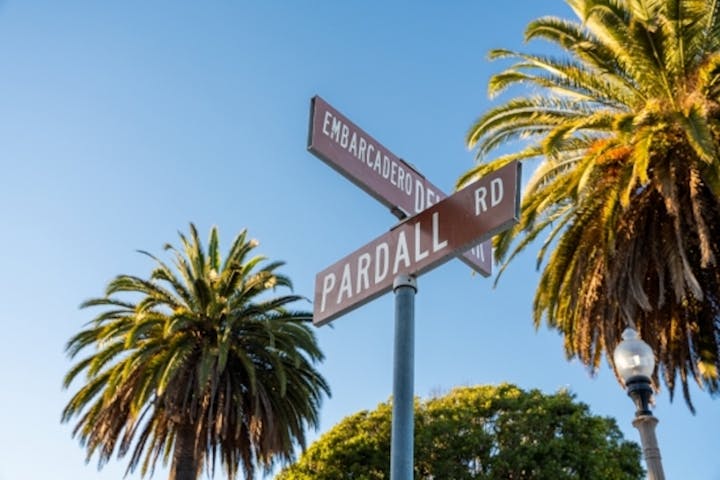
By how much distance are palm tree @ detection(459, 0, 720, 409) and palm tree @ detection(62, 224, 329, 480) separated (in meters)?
8.35

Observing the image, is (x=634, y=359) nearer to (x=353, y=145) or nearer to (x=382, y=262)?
(x=382, y=262)

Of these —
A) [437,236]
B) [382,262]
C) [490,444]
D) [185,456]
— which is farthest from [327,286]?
[490,444]

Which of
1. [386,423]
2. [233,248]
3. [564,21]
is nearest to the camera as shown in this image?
[564,21]

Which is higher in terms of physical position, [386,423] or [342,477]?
[386,423]

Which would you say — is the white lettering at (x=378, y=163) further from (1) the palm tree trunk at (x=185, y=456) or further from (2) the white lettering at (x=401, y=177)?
(1) the palm tree trunk at (x=185, y=456)

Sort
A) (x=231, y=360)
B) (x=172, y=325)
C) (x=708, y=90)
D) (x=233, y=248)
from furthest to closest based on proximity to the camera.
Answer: (x=233, y=248), (x=231, y=360), (x=172, y=325), (x=708, y=90)

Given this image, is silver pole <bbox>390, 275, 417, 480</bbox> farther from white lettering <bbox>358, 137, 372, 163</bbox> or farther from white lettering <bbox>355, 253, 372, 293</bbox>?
white lettering <bbox>358, 137, 372, 163</bbox>

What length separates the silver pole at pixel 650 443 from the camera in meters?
6.95

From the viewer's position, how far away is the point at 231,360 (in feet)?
72.7

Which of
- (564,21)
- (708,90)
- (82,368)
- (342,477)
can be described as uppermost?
(564,21)

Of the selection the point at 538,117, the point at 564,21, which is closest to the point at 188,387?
the point at 538,117

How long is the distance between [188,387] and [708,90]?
14.0 meters

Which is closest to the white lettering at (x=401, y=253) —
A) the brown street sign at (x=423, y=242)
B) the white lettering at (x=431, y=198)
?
the brown street sign at (x=423, y=242)

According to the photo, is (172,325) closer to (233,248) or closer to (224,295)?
(224,295)
